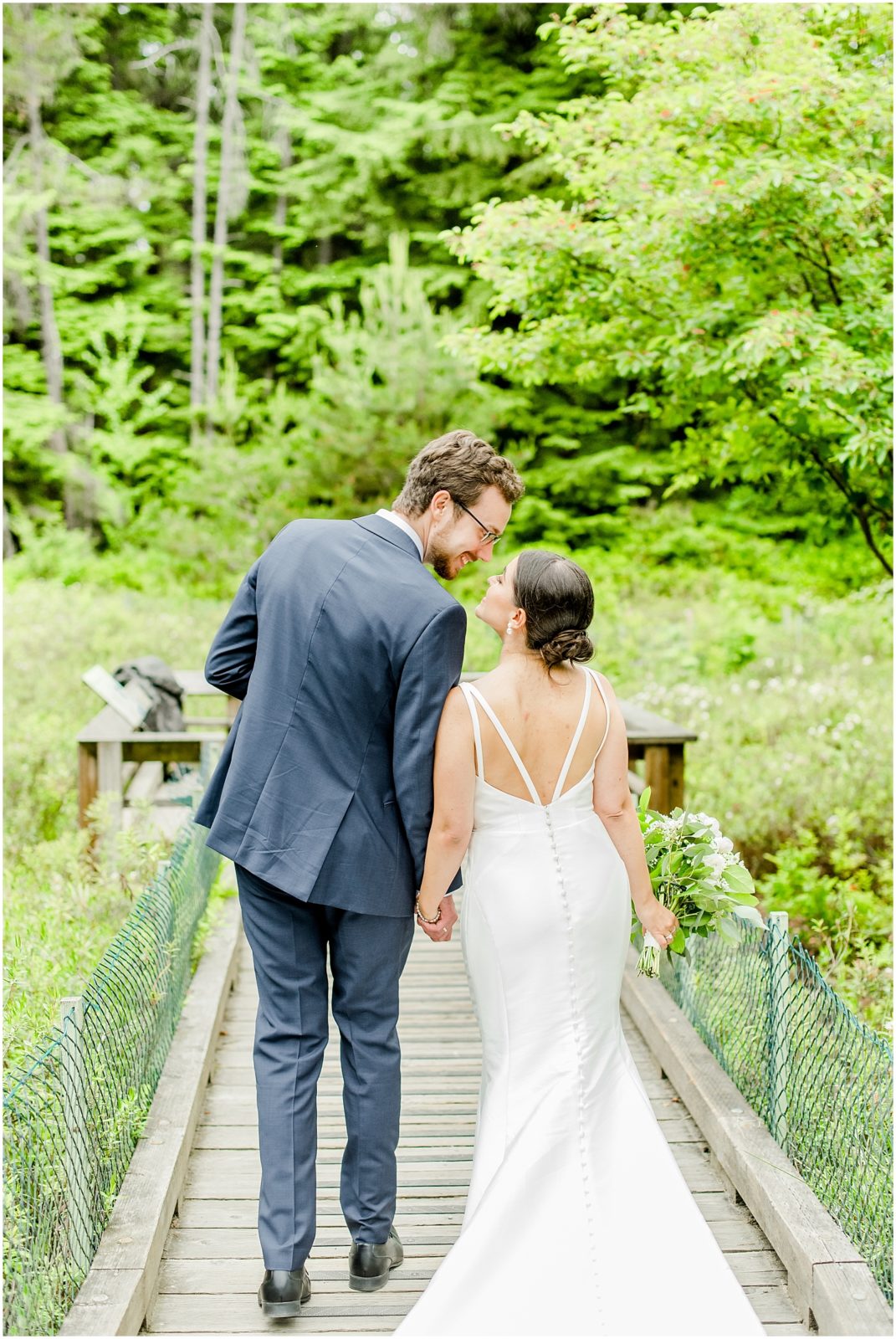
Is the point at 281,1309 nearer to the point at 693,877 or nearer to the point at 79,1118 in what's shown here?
the point at 79,1118

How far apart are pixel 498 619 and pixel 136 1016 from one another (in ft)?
5.38

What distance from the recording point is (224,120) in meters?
22.2

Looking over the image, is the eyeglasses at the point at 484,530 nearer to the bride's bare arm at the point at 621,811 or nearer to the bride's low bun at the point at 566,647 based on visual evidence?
the bride's low bun at the point at 566,647

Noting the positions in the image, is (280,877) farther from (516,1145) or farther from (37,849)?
(37,849)

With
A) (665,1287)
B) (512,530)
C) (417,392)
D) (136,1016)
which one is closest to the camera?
(665,1287)

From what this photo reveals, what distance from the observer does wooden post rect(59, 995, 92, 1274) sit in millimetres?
2531

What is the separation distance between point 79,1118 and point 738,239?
5258 millimetres

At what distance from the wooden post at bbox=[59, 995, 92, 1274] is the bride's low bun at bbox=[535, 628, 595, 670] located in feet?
4.44

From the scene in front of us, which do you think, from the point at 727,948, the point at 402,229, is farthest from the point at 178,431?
the point at 727,948

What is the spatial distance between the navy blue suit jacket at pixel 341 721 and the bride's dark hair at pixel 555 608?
0.53 feet

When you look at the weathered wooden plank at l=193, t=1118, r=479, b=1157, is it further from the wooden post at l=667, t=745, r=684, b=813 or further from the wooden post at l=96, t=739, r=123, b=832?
the wooden post at l=96, t=739, r=123, b=832

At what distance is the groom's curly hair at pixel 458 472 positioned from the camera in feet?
8.77

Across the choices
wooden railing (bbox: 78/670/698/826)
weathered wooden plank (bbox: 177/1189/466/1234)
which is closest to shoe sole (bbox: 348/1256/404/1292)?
weathered wooden plank (bbox: 177/1189/466/1234)

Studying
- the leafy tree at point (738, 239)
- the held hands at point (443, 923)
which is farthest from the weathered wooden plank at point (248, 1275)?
the leafy tree at point (738, 239)
